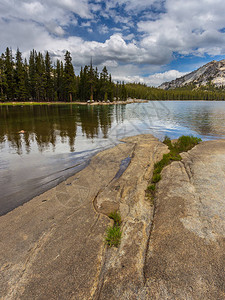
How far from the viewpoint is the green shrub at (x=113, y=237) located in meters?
4.55

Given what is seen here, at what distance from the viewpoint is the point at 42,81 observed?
91.2 m

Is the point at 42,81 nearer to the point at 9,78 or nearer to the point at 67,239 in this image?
the point at 9,78

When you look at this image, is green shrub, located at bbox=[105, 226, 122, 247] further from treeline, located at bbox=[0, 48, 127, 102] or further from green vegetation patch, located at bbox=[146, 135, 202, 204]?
treeline, located at bbox=[0, 48, 127, 102]

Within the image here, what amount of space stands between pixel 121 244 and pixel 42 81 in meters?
106

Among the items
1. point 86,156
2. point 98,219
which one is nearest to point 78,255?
point 98,219

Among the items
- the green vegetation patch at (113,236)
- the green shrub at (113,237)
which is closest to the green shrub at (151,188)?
the green vegetation patch at (113,236)

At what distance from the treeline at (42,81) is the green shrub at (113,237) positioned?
93.0 metres

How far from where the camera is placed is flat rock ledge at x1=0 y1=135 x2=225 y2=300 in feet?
11.1

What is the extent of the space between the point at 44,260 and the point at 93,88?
10505cm

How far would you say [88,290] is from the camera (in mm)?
3426

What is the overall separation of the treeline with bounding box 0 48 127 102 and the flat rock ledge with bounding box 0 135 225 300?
298ft

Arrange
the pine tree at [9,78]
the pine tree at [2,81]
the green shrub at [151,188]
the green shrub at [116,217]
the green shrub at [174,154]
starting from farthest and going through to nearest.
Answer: the pine tree at [9,78], the pine tree at [2,81], the green shrub at [174,154], the green shrub at [151,188], the green shrub at [116,217]

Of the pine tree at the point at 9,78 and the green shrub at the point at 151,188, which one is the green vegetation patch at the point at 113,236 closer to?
the green shrub at the point at 151,188

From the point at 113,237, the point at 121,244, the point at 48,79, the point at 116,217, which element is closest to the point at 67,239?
the point at 113,237
